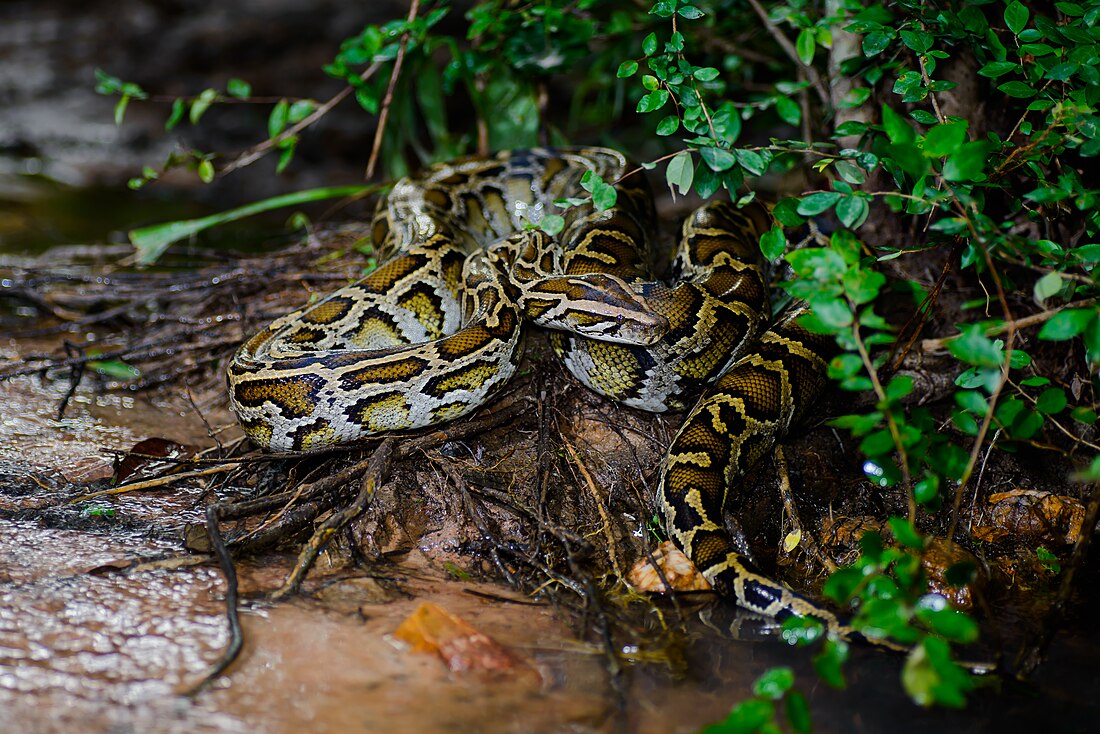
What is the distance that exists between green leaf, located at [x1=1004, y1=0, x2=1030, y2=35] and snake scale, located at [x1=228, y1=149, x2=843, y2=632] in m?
2.11

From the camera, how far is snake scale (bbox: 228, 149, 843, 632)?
5.44m

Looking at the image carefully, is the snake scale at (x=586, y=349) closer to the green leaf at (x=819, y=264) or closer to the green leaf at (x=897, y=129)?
the green leaf at (x=819, y=264)

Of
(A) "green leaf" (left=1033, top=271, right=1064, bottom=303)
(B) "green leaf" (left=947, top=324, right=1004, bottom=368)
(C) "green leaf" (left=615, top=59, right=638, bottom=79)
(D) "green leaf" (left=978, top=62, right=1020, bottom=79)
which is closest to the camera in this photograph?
(B) "green leaf" (left=947, top=324, right=1004, bottom=368)

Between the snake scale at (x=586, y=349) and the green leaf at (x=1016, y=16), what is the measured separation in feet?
6.91

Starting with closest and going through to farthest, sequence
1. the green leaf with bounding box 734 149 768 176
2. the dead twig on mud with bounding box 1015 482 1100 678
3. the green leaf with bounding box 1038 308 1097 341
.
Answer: the green leaf with bounding box 1038 308 1097 341
the dead twig on mud with bounding box 1015 482 1100 678
the green leaf with bounding box 734 149 768 176

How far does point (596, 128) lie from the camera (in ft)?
46.1

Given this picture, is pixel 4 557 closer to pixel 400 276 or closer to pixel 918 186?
pixel 400 276

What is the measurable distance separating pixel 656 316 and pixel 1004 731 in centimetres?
302

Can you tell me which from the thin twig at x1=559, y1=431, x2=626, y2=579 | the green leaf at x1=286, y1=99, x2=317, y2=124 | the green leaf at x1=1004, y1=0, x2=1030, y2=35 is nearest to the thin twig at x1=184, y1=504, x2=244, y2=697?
the thin twig at x1=559, y1=431, x2=626, y2=579

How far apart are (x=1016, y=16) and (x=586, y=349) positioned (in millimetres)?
3200

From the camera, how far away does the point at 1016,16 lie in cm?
496

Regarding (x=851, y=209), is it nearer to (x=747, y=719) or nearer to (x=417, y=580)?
(x=747, y=719)

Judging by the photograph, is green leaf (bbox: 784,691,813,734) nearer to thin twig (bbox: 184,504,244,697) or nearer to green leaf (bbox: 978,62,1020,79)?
thin twig (bbox: 184,504,244,697)

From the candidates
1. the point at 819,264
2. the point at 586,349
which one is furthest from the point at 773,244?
the point at 586,349
